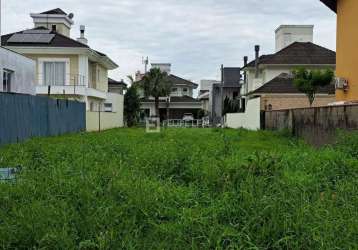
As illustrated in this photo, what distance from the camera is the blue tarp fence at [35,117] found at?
49.6ft

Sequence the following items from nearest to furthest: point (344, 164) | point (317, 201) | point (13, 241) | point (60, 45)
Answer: point (13, 241) < point (317, 201) < point (344, 164) < point (60, 45)

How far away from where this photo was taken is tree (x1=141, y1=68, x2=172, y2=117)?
5072 cm

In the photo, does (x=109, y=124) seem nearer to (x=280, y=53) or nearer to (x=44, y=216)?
(x=280, y=53)

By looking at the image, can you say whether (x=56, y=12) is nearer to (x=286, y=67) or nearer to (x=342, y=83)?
(x=286, y=67)

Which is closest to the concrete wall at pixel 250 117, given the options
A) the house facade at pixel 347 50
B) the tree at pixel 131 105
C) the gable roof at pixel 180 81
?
the house facade at pixel 347 50

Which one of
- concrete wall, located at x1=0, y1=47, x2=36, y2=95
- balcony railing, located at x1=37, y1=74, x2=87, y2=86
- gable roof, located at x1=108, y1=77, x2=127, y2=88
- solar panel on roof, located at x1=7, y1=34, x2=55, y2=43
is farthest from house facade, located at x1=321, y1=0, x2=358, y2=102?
gable roof, located at x1=108, y1=77, x2=127, y2=88

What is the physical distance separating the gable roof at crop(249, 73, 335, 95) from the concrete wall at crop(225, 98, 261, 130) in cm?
358

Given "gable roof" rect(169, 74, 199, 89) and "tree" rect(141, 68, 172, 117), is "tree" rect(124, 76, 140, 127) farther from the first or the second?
"gable roof" rect(169, 74, 199, 89)

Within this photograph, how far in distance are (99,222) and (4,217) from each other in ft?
3.27

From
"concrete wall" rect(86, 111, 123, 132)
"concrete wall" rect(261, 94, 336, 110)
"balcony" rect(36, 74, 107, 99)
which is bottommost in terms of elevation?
"concrete wall" rect(86, 111, 123, 132)

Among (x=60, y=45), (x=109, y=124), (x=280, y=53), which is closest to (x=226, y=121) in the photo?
(x=280, y=53)

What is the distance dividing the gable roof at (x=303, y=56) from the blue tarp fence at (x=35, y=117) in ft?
63.9

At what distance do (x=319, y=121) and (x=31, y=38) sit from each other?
22.8 metres

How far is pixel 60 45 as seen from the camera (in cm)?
3112
